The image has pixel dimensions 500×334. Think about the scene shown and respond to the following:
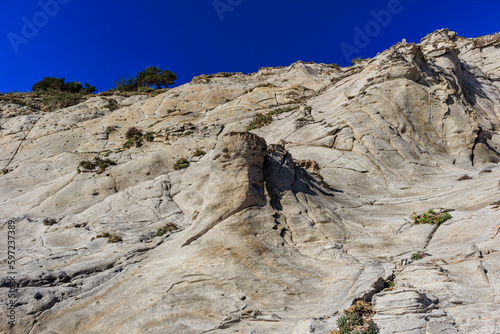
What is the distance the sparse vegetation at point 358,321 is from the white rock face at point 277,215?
28 cm

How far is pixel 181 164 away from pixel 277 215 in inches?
585

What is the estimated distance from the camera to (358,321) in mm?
Answer: 8031

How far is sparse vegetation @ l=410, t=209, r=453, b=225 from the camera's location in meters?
14.0

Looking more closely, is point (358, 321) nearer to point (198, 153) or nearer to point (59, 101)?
point (198, 153)

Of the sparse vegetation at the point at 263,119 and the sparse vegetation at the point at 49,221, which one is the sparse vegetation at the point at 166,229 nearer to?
the sparse vegetation at the point at 49,221

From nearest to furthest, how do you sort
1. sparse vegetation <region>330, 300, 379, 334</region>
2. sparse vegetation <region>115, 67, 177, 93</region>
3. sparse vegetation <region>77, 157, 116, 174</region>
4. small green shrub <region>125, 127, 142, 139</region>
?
1. sparse vegetation <region>330, 300, 379, 334</region>
2. sparse vegetation <region>77, 157, 116, 174</region>
3. small green shrub <region>125, 127, 142, 139</region>
4. sparse vegetation <region>115, 67, 177, 93</region>

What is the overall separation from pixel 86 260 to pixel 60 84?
56841mm

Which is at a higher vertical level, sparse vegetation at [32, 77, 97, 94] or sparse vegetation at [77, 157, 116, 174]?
sparse vegetation at [32, 77, 97, 94]

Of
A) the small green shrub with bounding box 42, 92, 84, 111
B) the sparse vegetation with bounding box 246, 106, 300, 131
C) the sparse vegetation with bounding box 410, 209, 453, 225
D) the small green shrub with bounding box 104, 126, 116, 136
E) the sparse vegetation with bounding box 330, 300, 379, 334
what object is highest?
the small green shrub with bounding box 42, 92, 84, 111

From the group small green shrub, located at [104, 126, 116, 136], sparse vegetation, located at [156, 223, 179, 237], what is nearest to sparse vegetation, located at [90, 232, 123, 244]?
sparse vegetation, located at [156, 223, 179, 237]

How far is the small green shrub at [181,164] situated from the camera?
88.4 feet

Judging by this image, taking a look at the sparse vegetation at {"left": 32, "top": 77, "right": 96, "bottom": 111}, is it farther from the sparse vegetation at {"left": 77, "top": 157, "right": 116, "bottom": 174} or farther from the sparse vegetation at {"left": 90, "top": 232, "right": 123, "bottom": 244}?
the sparse vegetation at {"left": 90, "top": 232, "right": 123, "bottom": 244}

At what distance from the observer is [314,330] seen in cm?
802

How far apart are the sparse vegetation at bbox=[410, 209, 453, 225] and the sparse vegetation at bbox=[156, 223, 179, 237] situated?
12370 millimetres
